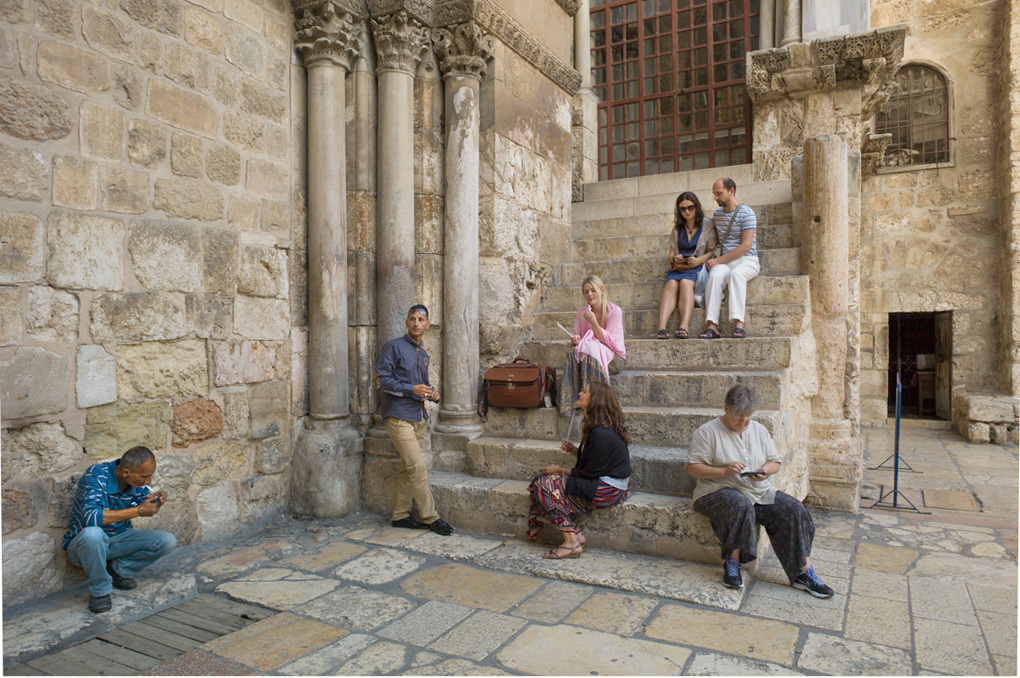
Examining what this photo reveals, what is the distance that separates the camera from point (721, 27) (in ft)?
30.0

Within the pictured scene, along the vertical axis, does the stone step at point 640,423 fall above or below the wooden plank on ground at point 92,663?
above

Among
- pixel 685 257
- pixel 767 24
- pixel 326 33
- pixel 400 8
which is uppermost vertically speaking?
pixel 767 24

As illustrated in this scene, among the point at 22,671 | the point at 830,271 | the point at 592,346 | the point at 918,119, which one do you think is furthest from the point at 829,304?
the point at 918,119

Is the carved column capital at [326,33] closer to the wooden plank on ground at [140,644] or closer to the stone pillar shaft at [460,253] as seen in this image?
the stone pillar shaft at [460,253]

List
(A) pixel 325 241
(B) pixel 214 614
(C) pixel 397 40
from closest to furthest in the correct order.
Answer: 1. (B) pixel 214 614
2. (A) pixel 325 241
3. (C) pixel 397 40

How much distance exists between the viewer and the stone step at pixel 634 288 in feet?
16.7

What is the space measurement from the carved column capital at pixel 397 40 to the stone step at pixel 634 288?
237 centimetres

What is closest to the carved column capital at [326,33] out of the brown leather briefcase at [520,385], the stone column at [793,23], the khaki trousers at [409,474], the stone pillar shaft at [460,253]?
the stone pillar shaft at [460,253]

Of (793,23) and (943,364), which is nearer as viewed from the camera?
(793,23)

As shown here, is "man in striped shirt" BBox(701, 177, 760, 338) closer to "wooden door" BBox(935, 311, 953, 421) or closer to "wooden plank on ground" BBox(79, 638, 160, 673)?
"wooden plank on ground" BBox(79, 638, 160, 673)

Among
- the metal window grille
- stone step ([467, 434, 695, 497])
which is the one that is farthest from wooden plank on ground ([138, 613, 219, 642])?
the metal window grille

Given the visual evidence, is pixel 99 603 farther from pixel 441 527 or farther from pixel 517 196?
pixel 517 196

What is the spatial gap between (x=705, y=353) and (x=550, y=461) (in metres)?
1.46

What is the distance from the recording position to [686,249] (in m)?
5.47
